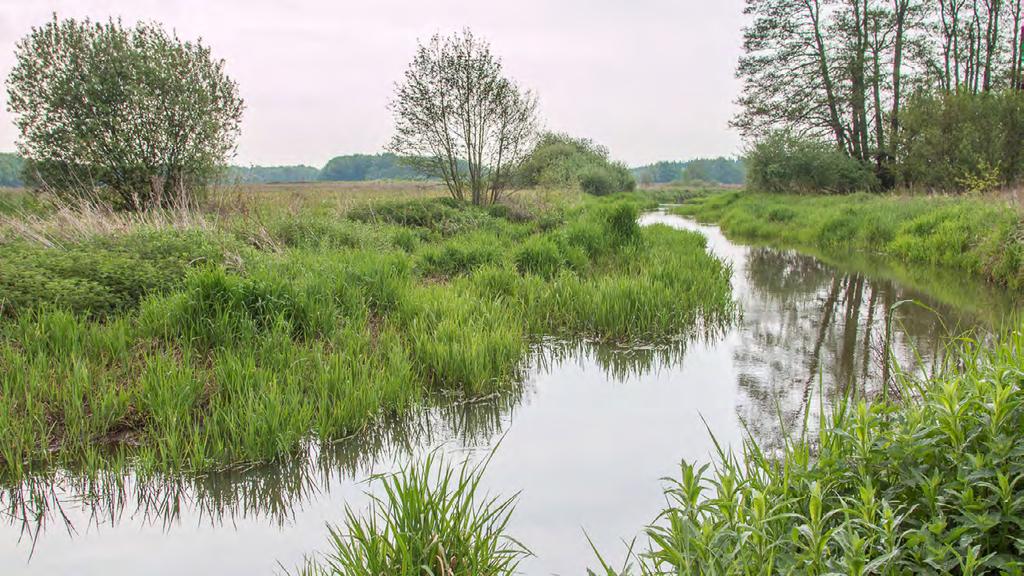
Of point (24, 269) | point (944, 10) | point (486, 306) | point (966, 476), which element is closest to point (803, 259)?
point (486, 306)

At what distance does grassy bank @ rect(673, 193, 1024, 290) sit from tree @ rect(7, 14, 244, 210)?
45.9 feet

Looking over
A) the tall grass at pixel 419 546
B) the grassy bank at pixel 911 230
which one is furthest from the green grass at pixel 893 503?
the grassy bank at pixel 911 230

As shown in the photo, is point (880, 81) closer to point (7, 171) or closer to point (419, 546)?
point (419, 546)

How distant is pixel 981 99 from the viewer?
18578 mm

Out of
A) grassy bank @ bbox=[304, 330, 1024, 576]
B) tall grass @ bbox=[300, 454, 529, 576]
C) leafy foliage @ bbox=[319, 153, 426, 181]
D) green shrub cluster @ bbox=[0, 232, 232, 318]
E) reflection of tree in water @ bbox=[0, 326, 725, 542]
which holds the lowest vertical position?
reflection of tree in water @ bbox=[0, 326, 725, 542]

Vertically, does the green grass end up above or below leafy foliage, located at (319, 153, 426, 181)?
below

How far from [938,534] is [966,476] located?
28 centimetres

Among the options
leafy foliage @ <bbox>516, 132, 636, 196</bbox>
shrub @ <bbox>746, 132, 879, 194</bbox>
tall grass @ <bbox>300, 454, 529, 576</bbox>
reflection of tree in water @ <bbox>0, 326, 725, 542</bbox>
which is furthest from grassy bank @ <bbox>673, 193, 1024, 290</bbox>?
tall grass @ <bbox>300, 454, 529, 576</bbox>

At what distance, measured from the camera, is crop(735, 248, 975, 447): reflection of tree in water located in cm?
448

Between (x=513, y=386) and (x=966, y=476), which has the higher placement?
(x=966, y=476)

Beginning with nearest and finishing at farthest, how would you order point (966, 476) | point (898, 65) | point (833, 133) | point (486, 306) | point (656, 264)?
point (966, 476) < point (486, 306) < point (656, 264) < point (898, 65) < point (833, 133)

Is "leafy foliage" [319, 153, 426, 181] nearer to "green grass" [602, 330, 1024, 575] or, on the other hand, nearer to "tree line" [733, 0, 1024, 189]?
"tree line" [733, 0, 1024, 189]

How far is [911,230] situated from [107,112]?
16969 millimetres

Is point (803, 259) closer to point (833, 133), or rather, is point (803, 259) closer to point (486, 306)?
point (486, 306)
